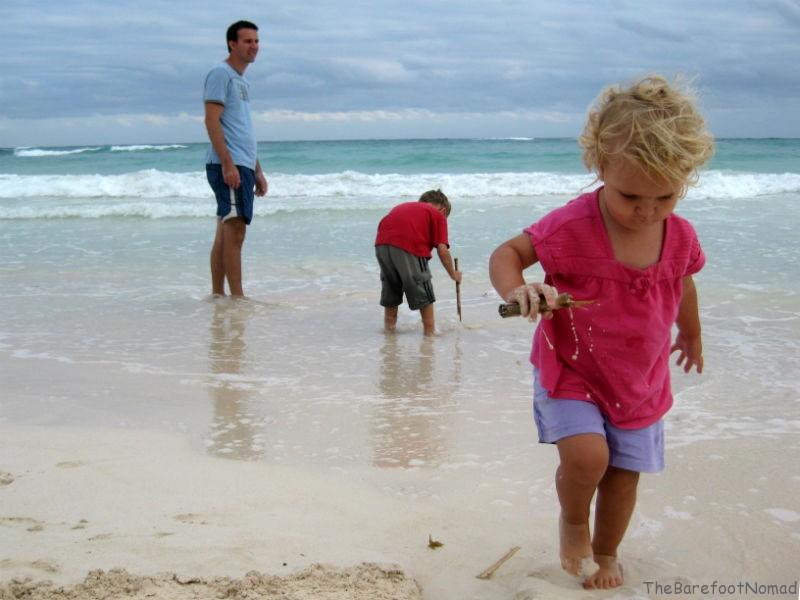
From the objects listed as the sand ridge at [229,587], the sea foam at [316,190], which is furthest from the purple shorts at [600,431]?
the sea foam at [316,190]

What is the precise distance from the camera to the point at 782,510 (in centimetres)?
297

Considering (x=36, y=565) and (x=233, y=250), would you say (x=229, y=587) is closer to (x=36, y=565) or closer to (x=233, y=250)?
(x=36, y=565)

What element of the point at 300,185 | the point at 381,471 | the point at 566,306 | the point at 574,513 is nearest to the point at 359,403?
the point at 381,471

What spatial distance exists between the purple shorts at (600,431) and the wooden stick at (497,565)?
0.41 metres

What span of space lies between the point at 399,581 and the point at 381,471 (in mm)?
941

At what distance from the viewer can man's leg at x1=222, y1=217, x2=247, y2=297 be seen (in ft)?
23.0

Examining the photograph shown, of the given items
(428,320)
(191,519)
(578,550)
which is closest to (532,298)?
(578,550)

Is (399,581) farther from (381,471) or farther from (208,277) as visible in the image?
(208,277)

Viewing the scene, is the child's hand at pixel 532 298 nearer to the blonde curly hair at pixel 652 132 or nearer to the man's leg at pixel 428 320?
the blonde curly hair at pixel 652 132

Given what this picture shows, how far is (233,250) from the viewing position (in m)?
7.05

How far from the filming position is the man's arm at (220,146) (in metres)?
6.86

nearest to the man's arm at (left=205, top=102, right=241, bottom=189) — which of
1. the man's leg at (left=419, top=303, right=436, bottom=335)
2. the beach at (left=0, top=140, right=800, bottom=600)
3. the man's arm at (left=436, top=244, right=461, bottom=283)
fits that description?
the beach at (left=0, top=140, right=800, bottom=600)

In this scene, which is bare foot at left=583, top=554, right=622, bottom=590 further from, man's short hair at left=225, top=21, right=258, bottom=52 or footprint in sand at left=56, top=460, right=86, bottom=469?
man's short hair at left=225, top=21, right=258, bottom=52

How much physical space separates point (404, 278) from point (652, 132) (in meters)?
4.15
